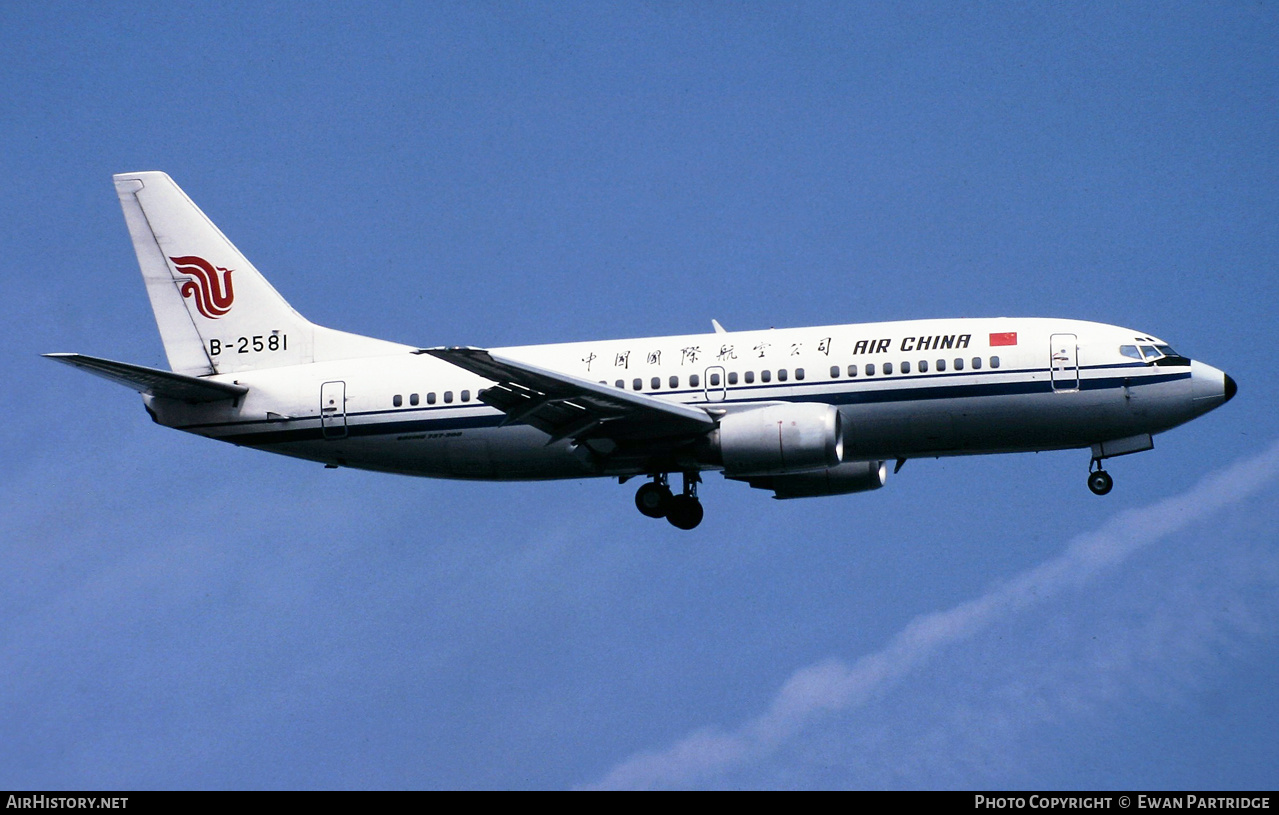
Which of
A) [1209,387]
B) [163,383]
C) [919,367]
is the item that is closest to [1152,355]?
[1209,387]

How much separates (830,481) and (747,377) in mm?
5462

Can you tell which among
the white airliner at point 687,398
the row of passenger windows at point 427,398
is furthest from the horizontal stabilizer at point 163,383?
the row of passenger windows at point 427,398

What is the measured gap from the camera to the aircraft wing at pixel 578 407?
3956cm

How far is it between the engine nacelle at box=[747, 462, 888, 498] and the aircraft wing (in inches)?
213

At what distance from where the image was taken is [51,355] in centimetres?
3903

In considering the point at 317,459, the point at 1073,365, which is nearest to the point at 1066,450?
the point at 1073,365

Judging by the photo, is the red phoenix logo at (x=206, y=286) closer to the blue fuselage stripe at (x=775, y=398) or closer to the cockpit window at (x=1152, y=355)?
the blue fuselage stripe at (x=775, y=398)

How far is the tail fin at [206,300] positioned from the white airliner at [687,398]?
0.08 meters

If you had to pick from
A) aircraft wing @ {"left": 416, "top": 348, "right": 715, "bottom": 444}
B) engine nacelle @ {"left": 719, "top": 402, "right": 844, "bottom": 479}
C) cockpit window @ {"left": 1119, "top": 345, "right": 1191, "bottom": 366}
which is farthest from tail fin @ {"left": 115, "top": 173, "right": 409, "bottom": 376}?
cockpit window @ {"left": 1119, "top": 345, "right": 1191, "bottom": 366}

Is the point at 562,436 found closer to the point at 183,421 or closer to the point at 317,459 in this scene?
the point at 317,459

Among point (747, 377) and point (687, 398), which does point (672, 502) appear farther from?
point (747, 377)

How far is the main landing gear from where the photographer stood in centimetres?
4462

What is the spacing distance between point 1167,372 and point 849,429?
25.7 feet
